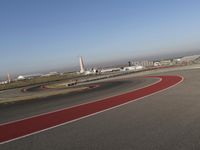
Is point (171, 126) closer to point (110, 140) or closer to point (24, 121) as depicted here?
point (110, 140)

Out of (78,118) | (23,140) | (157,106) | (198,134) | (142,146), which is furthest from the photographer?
(157,106)

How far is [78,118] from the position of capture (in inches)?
486

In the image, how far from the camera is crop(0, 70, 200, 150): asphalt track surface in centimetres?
765

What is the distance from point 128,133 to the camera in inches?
350

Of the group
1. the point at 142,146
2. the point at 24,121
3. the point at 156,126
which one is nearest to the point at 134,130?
the point at 156,126

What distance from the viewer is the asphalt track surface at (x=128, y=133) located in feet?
25.1

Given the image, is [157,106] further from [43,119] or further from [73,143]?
[73,143]

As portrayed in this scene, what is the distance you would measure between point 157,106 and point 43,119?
17.7 feet

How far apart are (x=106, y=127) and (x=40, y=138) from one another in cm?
229

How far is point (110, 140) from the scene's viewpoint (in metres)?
8.21

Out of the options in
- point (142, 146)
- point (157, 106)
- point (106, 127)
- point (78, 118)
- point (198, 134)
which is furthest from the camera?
point (157, 106)

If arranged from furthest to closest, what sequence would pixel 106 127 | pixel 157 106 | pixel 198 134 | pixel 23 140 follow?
pixel 157 106 < pixel 106 127 < pixel 23 140 < pixel 198 134

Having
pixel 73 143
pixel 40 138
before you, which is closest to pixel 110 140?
pixel 73 143

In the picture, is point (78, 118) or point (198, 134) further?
point (78, 118)
